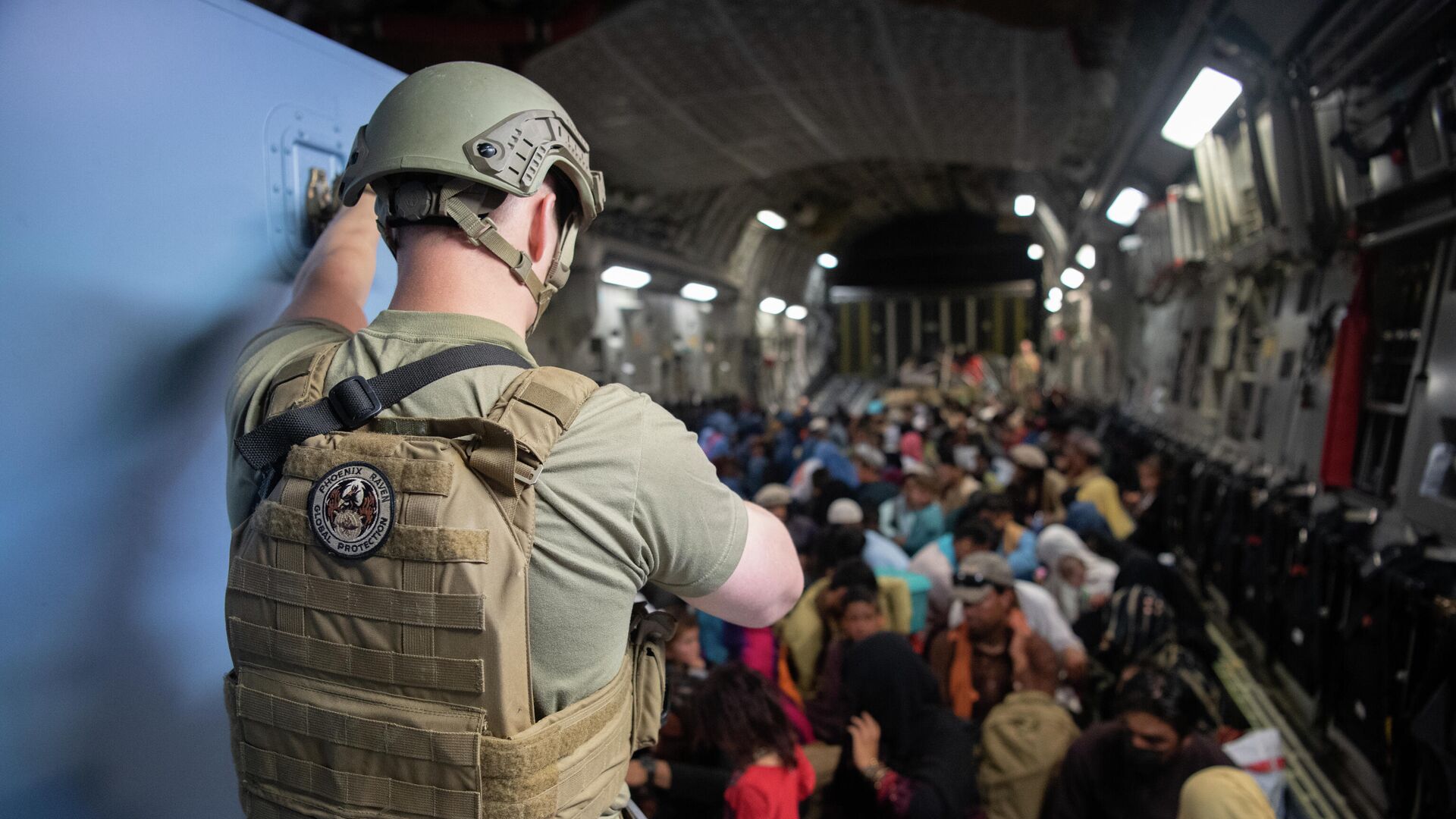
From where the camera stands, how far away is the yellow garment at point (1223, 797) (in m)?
2.63

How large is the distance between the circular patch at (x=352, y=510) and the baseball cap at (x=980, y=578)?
11.7ft

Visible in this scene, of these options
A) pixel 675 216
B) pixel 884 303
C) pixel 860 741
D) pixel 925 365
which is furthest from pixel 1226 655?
pixel 884 303

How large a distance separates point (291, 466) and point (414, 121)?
0.58 m

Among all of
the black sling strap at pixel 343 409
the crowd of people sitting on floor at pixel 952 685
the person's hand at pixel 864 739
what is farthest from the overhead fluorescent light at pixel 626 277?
the black sling strap at pixel 343 409

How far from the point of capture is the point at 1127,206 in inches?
476

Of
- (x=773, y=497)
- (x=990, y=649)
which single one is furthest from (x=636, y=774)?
(x=773, y=497)

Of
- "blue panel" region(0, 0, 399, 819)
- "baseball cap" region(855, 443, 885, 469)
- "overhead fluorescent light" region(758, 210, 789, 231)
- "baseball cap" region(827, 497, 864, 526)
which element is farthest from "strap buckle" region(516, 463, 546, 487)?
"overhead fluorescent light" region(758, 210, 789, 231)

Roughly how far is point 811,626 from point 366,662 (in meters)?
3.77

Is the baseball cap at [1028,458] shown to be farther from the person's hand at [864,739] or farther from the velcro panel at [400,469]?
the velcro panel at [400,469]

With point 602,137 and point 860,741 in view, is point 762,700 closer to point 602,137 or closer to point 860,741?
point 860,741

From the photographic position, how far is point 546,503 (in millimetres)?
1216

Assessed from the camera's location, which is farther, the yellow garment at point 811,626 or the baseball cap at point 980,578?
the yellow garment at point 811,626

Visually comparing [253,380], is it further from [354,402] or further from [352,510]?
[352,510]

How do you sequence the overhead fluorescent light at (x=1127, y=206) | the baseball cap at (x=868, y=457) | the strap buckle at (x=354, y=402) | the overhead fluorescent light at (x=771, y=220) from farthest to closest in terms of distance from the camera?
the overhead fluorescent light at (x=771, y=220)
the overhead fluorescent light at (x=1127, y=206)
the baseball cap at (x=868, y=457)
the strap buckle at (x=354, y=402)
